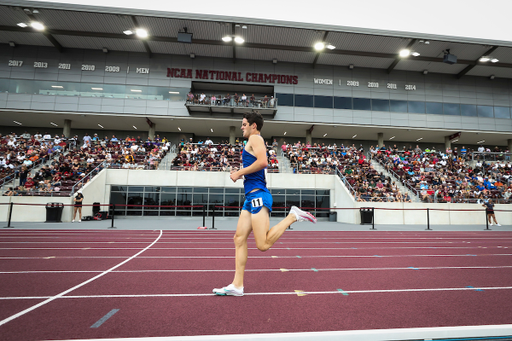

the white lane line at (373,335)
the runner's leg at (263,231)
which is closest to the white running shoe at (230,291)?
the runner's leg at (263,231)

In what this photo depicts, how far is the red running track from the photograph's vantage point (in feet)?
9.21

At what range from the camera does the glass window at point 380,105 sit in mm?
31016

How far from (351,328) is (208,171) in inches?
801

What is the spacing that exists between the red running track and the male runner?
50 cm

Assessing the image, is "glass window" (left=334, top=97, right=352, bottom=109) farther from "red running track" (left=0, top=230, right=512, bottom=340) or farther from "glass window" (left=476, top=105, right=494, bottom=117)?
"red running track" (left=0, top=230, right=512, bottom=340)

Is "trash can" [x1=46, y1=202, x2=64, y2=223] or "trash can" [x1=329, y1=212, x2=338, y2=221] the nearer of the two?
"trash can" [x1=46, y1=202, x2=64, y2=223]

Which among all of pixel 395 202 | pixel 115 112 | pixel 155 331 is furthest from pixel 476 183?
pixel 115 112

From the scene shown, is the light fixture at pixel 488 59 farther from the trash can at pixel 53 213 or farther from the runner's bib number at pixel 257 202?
the trash can at pixel 53 213

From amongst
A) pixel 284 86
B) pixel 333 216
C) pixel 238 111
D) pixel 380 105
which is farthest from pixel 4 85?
pixel 380 105

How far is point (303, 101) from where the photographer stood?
3031cm

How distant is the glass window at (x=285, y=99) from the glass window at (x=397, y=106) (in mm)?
11045

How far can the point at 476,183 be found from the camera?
2295 centimetres

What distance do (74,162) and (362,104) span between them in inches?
1077

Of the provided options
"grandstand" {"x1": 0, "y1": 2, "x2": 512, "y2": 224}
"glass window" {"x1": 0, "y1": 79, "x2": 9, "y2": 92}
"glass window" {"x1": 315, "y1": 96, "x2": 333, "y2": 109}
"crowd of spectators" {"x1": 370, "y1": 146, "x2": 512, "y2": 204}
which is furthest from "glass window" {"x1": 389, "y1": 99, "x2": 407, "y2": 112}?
"glass window" {"x1": 0, "y1": 79, "x2": 9, "y2": 92}
